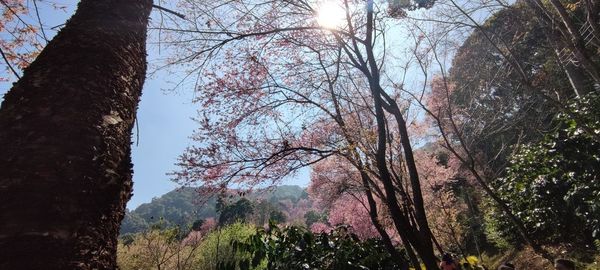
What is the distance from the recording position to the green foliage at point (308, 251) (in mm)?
4074

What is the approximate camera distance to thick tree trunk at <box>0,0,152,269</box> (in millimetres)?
901

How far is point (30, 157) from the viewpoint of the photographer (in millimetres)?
1015

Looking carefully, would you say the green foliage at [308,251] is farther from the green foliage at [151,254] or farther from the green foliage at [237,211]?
the green foliage at [237,211]

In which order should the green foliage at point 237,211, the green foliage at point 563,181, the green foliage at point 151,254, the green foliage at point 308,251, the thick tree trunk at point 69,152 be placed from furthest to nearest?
the green foliage at point 237,211, the green foliage at point 151,254, the green foliage at point 563,181, the green foliage at point 308,251, the thick tree trunk at point 69,152

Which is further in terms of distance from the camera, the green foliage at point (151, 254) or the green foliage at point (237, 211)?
the green foliage at point (237, 211)

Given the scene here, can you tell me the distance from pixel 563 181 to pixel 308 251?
9.20 metres

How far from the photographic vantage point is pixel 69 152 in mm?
1062

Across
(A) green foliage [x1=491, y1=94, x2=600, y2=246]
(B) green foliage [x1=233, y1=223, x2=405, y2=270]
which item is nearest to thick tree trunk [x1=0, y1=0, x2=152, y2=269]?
(B) green foliage [x1=233, y1=223, x2=405, y2=270]

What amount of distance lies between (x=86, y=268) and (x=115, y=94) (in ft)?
2.24

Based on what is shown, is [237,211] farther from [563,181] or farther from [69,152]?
[69,152]

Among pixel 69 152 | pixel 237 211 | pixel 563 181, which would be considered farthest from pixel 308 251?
pixel 237 211

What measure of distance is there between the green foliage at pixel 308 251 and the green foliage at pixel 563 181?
659 centimetres

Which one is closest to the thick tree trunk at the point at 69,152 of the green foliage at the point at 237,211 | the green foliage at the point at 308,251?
the green foliage at the point at 308,251

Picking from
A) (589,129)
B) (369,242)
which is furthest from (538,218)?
(369,242)
